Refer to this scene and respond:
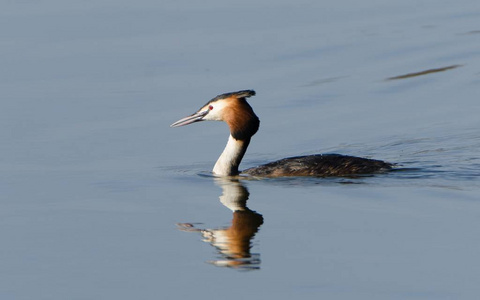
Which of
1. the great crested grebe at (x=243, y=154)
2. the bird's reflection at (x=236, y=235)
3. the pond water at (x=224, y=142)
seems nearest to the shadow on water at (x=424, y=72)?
the pond water at (x=224, y=142)

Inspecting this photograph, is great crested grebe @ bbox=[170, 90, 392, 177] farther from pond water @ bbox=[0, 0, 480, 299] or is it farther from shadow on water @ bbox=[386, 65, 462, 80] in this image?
shadow on water @ bbox=[386, 65, 462, 80]

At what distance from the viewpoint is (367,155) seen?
12.9 metres

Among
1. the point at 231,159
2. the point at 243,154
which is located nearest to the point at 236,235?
the point at 231,159

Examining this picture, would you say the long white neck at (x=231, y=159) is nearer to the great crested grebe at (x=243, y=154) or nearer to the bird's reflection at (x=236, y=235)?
the great crested grebe at (x=243, y=154)

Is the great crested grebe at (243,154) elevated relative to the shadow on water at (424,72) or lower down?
lower down

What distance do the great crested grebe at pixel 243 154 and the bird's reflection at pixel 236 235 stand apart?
31.5 inches

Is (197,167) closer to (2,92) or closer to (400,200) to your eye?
(400,200)

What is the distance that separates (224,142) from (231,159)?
4.52 ft

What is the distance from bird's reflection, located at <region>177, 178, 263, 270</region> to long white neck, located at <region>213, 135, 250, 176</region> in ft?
3.13

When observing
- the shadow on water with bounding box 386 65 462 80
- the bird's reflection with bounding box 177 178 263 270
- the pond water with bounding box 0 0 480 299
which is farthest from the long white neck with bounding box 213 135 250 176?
the shadow on water with bounding box 386 65 462 80

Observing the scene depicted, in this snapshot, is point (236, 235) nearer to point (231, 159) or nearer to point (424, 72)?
point (231, 159)

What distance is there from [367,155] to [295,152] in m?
0.89

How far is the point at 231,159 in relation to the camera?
11758mm

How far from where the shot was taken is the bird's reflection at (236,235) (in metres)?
8.02
